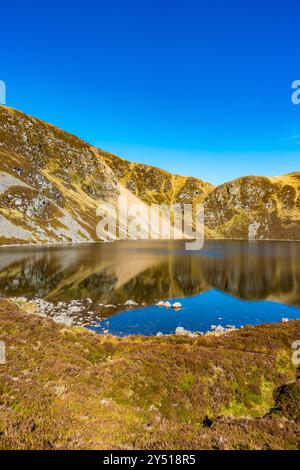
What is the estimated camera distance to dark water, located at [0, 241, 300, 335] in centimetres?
4142

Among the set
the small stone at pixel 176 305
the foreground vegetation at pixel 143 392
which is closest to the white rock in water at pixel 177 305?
the small stone at pixel 176 305

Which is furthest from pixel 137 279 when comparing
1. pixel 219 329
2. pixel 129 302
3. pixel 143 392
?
pixel 143 392

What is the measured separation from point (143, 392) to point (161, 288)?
42536 millimetres

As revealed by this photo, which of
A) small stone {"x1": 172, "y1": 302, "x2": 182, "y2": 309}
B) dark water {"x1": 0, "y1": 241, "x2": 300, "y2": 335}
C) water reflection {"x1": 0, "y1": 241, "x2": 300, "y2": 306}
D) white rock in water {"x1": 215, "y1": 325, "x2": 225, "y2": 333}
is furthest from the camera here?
water reflection {"x1": 0, "y1": 241, "x2": 300, "y2": 306}

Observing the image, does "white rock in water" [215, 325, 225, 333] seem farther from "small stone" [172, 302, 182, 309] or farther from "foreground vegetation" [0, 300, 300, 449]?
"small stone" [172, 302, 182, 309]

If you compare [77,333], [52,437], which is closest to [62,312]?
[77,333]

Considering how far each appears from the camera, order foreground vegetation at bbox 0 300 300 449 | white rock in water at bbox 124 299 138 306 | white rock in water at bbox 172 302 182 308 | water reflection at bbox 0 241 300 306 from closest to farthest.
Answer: foreground vegetation at bbox 0 300 300 449, white rock in water at bbox 172 302 182 308, white rock in water at bbox 124 299 138 306, water reflection at bbox 0 241 300 306

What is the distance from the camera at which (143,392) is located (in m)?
17.0

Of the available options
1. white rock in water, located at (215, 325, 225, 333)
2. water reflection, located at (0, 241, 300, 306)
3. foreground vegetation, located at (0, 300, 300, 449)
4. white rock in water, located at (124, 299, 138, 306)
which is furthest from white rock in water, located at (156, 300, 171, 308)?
foreground vegetation, located at (0, 300, 300, 449)

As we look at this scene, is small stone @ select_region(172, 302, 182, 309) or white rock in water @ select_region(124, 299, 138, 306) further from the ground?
white rock in water @ select_region(124, 299, 138, 306)

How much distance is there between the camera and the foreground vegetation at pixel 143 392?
11.4m

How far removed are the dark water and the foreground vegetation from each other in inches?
512

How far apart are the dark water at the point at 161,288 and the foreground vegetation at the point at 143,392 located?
13.0m
